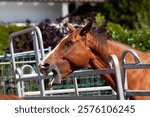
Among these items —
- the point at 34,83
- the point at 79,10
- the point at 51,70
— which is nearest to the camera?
the point at 51,70

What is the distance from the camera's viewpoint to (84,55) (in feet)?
27.4

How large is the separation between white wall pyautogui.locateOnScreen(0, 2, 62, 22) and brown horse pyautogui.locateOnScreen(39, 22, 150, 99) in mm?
31159

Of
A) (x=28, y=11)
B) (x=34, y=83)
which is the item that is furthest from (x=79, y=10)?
(x=34, y=83)

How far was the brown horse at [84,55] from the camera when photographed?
8.21m

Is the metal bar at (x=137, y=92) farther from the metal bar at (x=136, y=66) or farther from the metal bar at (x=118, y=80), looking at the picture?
the metal bar at (x=136, y=66)

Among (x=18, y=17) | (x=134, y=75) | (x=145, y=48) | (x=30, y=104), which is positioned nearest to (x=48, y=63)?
(x=134, y=75)

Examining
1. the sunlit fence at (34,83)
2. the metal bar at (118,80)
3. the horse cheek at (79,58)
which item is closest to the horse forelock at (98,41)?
the horse cheek at (79,58)

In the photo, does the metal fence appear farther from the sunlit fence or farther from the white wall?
the white wall

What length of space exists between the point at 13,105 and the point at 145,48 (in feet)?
28.7

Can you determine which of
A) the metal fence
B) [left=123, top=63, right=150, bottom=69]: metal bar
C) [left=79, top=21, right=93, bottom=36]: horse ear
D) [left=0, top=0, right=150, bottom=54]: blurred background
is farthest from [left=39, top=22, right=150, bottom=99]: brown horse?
[left=0, top=0, right=150, bottom=54]: blurred background

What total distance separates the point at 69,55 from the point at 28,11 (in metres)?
33.7

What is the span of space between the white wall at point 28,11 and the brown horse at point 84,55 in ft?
102

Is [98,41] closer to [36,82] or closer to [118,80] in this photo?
[118,80]

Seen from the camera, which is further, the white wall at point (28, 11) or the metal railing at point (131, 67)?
the white wall at point (28, 11)
